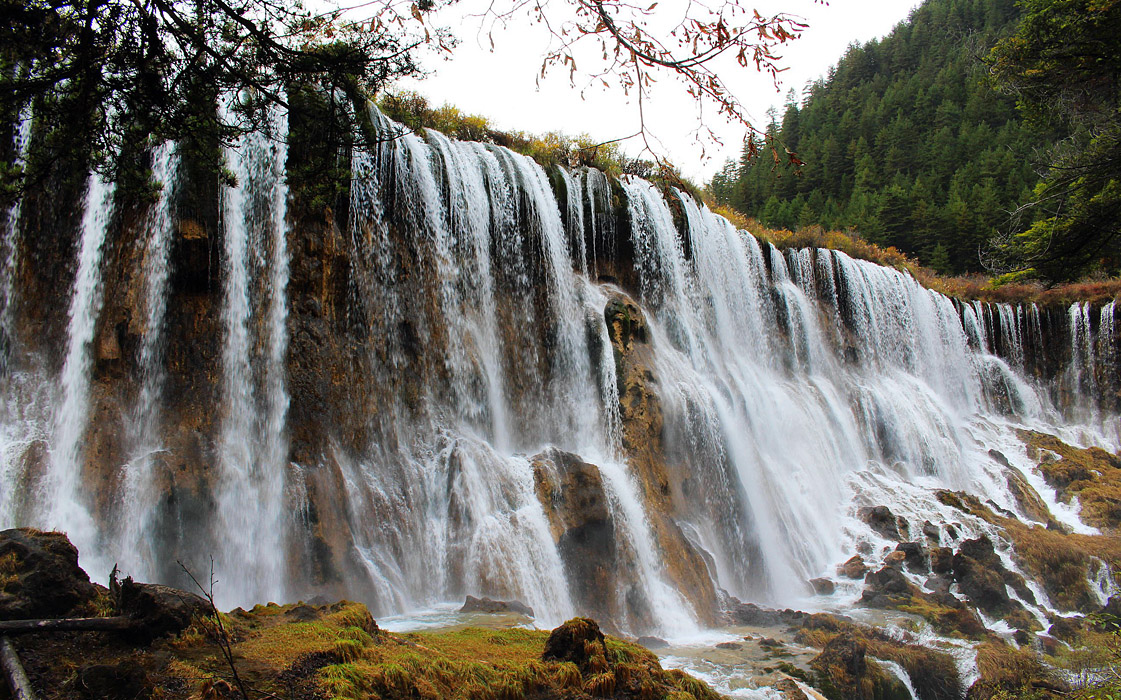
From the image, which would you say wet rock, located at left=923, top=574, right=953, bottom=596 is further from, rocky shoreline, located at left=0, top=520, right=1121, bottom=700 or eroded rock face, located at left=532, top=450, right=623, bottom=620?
rocky shoreline, located at left=0, top=520, right=1121, bottom=700

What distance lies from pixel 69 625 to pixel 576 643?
280 cm

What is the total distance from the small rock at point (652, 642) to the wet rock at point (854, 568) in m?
5.75

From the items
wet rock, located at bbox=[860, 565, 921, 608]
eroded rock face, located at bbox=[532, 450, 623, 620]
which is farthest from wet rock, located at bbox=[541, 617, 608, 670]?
wet rock, located at bbox=[860, 565, 921, 608]

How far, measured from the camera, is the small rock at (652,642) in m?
8.31

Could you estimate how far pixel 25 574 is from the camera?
3373mm

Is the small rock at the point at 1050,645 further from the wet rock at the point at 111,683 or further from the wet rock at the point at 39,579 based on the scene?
the wet rock at the point at 39,579

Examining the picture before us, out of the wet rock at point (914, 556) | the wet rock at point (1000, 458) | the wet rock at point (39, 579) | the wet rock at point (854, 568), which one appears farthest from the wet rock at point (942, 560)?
the wet rock at point (39, 579)

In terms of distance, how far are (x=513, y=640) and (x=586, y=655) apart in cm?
108

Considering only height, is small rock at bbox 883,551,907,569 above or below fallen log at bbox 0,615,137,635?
below

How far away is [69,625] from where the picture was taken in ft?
9.94

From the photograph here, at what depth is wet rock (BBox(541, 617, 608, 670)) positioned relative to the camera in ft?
13.1

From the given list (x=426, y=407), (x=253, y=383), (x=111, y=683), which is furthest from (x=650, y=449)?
(x=111, y=683)

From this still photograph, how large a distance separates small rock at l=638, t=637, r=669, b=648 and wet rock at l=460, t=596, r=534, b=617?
1717 mm

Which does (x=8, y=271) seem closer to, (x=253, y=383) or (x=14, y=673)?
(x=253, y=383)
